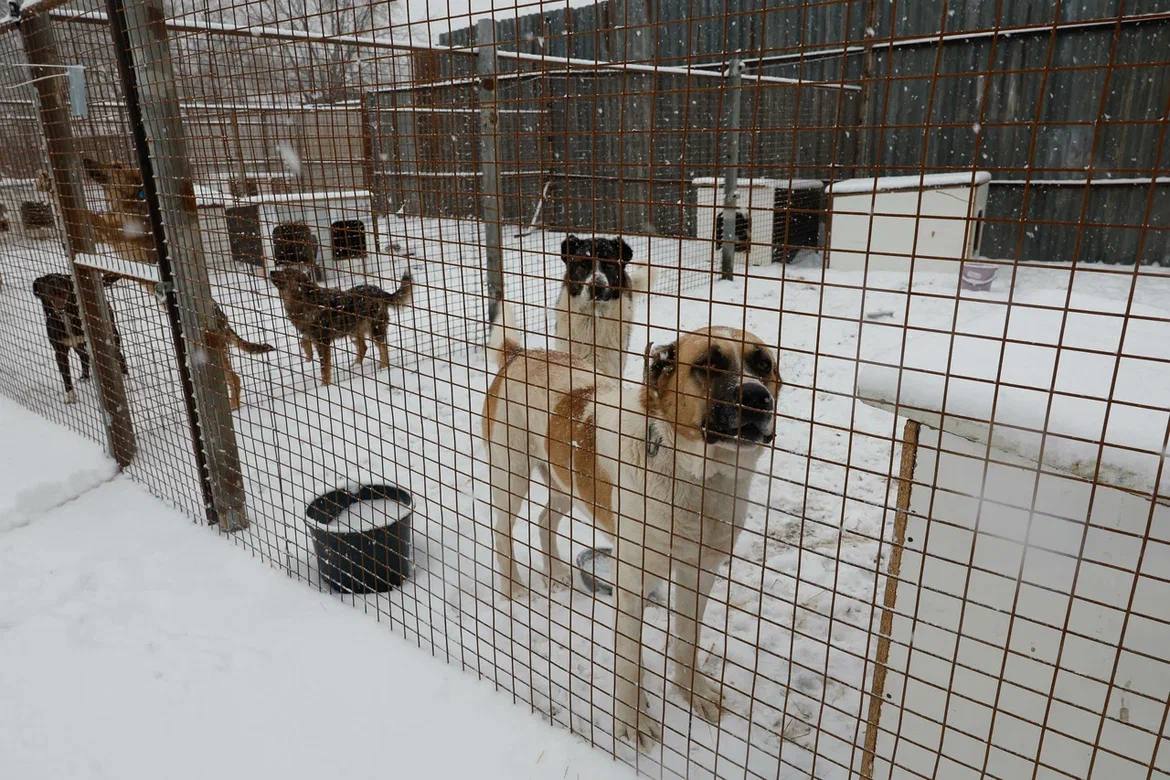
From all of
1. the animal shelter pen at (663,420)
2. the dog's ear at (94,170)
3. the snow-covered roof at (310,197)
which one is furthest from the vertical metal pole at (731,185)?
the dog's ear at (94,170)

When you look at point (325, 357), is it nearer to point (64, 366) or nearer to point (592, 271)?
point (64, 366)

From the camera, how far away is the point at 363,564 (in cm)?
319

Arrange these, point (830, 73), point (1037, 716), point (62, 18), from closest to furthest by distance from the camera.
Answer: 1. point (1037, 716)
2. point (62, 18)
3. point (830, 73)

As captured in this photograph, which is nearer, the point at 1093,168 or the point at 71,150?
the point at 1093,168

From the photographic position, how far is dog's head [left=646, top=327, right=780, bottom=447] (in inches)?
79.4

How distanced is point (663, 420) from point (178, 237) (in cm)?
267

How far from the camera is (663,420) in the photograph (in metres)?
2.19

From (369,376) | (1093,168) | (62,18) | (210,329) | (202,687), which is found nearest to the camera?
(1093,168)

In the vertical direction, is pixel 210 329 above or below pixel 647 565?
above

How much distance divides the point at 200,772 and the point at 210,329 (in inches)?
81.6

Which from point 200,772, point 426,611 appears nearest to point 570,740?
point 426,611

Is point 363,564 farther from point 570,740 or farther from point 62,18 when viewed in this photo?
point 62,18

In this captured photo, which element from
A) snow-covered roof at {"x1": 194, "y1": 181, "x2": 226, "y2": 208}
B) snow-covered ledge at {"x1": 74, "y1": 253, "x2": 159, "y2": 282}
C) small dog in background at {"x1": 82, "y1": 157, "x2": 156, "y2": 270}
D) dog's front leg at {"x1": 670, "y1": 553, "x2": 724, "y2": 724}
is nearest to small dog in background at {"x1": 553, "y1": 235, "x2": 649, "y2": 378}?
dog's front leg at {"x1": 670, "y1": 553, "x2": 724, "y2": 724}

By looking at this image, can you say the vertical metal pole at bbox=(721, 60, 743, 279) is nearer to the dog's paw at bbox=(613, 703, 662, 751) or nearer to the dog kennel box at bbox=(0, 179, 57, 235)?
the dog kennel box at bbox=(0, 179, 57, 235)
